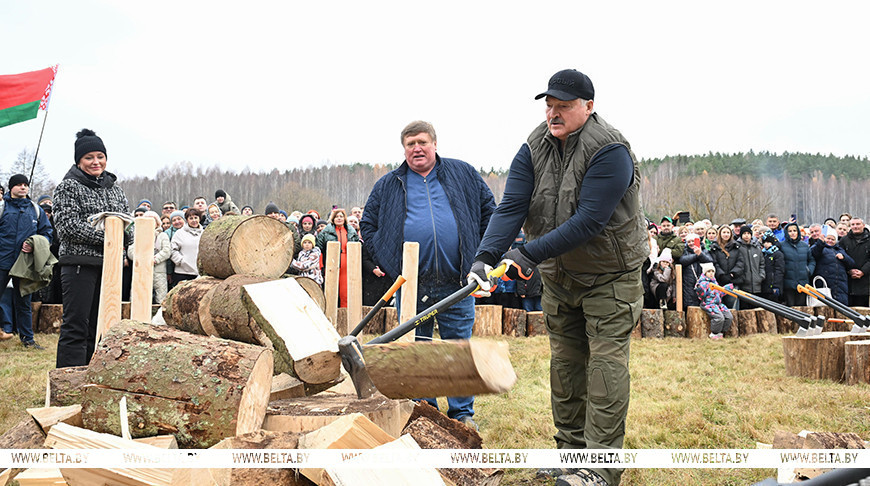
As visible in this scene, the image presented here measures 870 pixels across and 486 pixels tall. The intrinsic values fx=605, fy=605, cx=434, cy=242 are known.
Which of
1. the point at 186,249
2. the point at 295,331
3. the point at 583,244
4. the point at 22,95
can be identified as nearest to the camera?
the point at 583,244

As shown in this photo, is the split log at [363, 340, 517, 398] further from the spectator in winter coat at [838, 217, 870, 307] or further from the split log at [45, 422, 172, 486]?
the spectator in winter coat at [838, 217, 870, 307]

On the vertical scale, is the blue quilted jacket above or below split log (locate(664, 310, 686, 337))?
above

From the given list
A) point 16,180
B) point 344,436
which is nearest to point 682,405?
point 344,436

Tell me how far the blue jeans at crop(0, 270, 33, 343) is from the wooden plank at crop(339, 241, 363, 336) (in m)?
4.69

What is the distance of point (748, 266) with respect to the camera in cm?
929

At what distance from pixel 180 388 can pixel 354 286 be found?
219cm

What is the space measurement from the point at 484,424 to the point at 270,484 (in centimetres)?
197

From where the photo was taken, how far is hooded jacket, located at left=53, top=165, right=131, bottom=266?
4125 millimetres

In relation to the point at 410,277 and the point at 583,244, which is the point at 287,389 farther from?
the point at 583,244

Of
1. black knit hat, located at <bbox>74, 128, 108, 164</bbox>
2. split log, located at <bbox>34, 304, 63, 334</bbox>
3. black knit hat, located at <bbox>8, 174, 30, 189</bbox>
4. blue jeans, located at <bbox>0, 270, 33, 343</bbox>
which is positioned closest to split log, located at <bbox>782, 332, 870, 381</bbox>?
black knit hat, located at <bbox>74, 128, 108, 164</bbox>

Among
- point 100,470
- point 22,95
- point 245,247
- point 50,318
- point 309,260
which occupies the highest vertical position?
point 22,95

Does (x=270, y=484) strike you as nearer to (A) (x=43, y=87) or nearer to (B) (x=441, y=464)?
(B) (x=441, y=464)

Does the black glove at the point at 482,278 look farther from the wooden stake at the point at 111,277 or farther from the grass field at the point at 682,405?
the wooden stake at the point at 111,277

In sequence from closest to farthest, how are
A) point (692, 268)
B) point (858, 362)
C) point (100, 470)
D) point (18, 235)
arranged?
point (100, 470)
point (858, 362)
point (18, 235)
point (692, 268)
